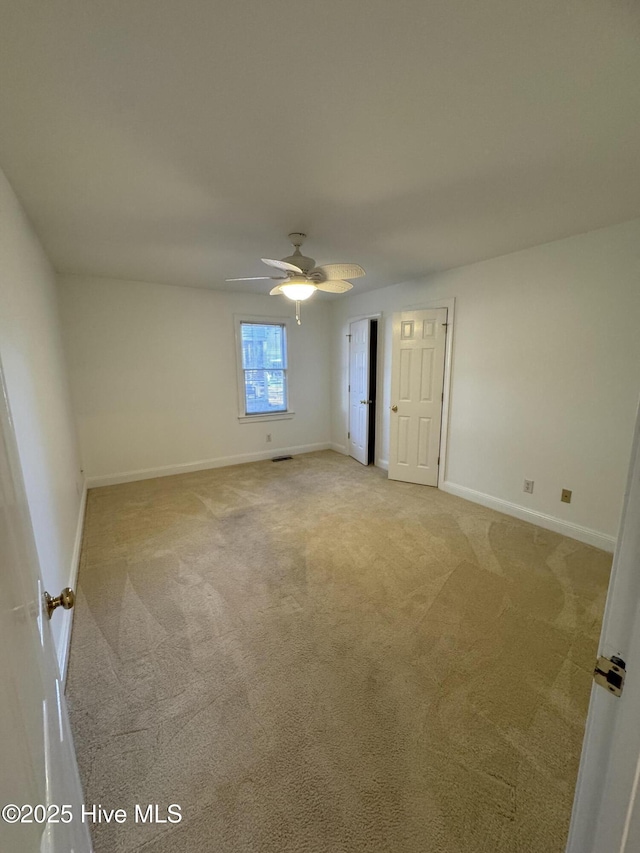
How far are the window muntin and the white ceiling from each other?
2.44 meters

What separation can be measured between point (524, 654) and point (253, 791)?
1404 millimetres

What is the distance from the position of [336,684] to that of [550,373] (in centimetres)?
286

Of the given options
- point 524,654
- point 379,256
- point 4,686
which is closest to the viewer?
point 4,686

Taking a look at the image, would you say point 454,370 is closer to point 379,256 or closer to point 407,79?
point 379,256

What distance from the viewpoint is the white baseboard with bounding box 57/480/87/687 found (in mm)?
1661

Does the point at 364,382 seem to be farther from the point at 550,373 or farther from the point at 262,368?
the point at 550,373

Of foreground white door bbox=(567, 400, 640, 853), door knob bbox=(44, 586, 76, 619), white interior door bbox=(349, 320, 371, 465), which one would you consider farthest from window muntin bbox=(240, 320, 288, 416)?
foreground white door bbox=(567, 400, 640, 853)

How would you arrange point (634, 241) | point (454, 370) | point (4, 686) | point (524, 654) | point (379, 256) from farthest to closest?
point (454, 370), point (379, 256), point (634, 241), point (524, 654), point (4, 686)

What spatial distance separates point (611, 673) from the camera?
2.02 ft

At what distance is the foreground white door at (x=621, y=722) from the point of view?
560 millimetres

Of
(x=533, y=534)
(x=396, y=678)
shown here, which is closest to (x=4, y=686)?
(x=396, y=678)

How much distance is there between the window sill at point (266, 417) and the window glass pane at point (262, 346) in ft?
2.30

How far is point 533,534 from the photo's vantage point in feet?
9.78

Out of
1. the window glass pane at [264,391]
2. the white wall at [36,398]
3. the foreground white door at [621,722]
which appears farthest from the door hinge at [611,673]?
the window glass pane at [264,391]
